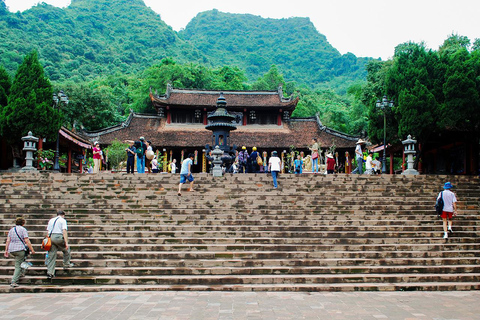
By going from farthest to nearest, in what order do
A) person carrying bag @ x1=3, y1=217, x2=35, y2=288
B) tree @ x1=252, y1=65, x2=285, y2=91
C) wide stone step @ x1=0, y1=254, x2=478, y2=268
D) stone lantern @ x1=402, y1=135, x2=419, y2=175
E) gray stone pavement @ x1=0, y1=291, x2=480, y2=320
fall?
tree @ x1=252, y1=65, x2=285, y2=91
stone lantern @ x1=402, y1=135, x2=419, y2=175
wide stone step @ x1=0, y1=254, x2=478, y2=268
person carrying bag @ x1=3, y1=217, x2=35, y2=288
gray stone pavement @ x1=0, y1=291, x2=480, y2=320

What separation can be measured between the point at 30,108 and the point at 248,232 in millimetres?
11665

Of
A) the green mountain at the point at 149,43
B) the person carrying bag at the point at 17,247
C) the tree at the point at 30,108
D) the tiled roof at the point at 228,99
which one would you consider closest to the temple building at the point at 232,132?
the tiled roof at the point at 228,99

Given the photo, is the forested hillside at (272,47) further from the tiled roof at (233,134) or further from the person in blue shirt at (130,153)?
the person in blue shirt at (130,153)

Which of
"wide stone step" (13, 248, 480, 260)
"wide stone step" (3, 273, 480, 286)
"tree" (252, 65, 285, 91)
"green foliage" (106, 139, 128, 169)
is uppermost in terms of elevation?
"tree" (252, 65, 285, 91)

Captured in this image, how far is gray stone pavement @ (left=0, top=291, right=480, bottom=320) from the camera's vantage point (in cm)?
593

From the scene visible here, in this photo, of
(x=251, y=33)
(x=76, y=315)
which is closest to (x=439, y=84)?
(x=76, y=315)

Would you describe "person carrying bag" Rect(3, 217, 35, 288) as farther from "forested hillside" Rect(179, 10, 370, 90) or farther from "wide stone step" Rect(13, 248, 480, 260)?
"forested hillside" Rect(179, 10, 370, 90)

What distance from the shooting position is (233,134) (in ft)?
93.6

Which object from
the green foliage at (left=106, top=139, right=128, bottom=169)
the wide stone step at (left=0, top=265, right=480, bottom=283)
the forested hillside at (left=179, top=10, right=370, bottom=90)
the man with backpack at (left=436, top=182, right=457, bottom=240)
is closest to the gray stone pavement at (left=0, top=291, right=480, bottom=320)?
the wide stone step at (left=0, top=265, right=480, bottom=283)

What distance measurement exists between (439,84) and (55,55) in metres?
59.0

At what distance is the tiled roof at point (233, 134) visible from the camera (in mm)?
27391

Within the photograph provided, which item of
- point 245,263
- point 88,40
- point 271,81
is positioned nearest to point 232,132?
point 245,263

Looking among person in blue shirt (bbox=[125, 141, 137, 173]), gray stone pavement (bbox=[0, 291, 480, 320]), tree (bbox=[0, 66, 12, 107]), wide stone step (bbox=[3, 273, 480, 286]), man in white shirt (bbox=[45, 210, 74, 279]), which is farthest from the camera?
tree (bbox=[0, 66, 12, 107])

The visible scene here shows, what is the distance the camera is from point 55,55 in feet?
205
